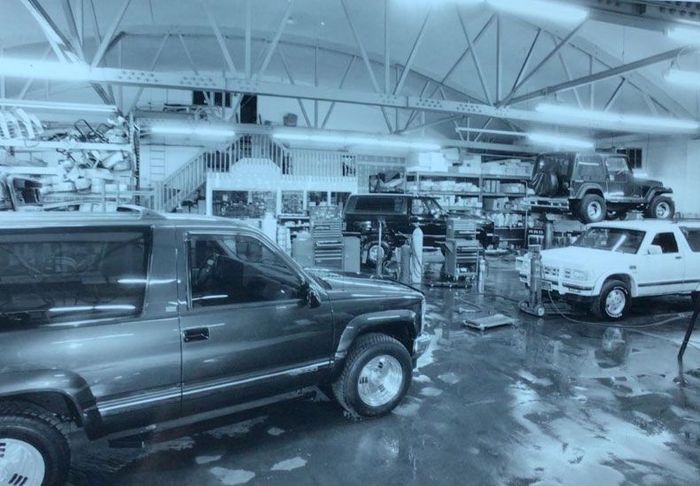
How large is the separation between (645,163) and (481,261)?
12.3m

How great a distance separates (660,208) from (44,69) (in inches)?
645

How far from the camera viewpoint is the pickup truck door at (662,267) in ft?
26.9

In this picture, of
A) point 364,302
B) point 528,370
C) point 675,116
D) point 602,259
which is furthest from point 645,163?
point 364,302

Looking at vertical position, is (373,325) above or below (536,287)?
above

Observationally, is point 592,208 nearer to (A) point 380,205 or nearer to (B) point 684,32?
(A) point 380,205

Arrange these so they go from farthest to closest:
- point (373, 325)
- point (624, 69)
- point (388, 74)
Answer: point (624, 69), point (388, 74), point (373, 325)

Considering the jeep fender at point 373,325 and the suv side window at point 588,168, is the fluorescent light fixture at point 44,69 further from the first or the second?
the suv side window at point 588,168

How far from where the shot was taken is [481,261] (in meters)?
10.9

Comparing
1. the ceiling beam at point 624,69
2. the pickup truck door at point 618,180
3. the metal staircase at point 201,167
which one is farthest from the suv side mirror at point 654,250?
the metal staircase at point 201,167

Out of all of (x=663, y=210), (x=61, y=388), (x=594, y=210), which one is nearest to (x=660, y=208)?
(x=663, y=210)

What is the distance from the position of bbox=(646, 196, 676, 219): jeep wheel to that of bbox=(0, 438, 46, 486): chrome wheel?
16374 mm

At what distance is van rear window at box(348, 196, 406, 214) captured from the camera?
15.0m

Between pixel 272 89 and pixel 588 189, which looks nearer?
pixel 272 89

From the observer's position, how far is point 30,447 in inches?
108
